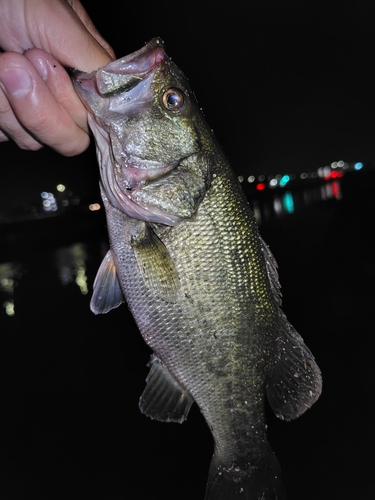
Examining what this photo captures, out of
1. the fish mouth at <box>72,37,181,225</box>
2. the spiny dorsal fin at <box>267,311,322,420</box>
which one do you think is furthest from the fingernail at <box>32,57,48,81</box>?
the spiny dorsal fin at <box>267,311,322,420</box>

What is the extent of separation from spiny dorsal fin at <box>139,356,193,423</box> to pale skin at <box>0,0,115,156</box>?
1444 millimetres

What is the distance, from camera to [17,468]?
4207mm

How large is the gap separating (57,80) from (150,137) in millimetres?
534

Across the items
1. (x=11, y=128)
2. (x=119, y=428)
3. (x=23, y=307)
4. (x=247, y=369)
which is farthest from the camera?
(x=23, y=307)

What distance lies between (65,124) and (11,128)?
419 millimetres

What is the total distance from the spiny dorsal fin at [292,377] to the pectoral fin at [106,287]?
0.96 meters

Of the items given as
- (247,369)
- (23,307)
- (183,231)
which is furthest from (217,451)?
(23,307)

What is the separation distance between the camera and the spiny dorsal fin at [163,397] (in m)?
2.36

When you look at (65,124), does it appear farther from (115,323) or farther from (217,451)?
(115,323)

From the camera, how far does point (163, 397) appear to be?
93.1 inches

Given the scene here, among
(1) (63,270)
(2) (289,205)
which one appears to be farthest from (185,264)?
(2) (289,205)

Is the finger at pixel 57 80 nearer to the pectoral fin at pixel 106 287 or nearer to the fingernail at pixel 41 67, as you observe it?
the fingernail at pixel 41 67

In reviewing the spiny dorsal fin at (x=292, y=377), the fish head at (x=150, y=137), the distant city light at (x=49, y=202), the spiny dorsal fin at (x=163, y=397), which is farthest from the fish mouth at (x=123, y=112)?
the distant city light at (x=49, y=202)

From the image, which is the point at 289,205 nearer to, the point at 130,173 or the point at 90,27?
the point at 90,27
